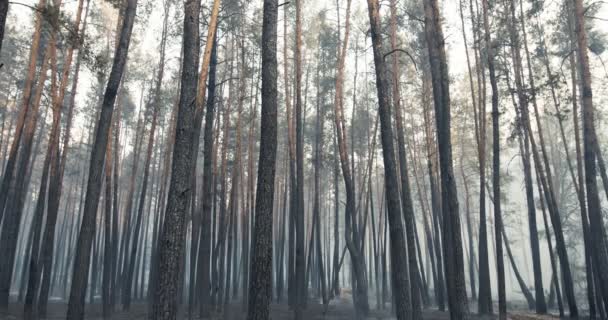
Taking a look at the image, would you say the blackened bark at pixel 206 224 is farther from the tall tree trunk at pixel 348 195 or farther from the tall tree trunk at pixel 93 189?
the tall tree trunk at pixel 348 195

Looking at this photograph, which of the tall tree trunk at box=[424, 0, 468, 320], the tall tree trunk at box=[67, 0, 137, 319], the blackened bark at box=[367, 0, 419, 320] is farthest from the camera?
the tall tree trunk at box=[67, 0, 137, 319]

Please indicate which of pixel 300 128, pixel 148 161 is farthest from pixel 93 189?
pixel 148 161

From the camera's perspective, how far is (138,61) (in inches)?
847

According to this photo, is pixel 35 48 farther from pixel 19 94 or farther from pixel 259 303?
pixel 19 94

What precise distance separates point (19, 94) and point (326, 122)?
18.7m

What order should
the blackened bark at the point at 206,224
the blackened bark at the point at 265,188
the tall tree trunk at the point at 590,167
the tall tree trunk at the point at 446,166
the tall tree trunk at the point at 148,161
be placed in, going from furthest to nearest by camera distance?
the tall tree trunk at the point at 148,161 → the blackened bark at the point at 206,224 → the tall tree trunk at the point at 590,167 → the tall tree trunk at the point at 446,166 → the blackened bark at the point at 265,188

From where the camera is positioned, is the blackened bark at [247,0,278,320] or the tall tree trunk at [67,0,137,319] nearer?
the blackened bark at [247,0,278,320]

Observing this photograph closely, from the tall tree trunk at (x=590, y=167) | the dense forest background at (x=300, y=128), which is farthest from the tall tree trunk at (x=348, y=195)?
the tall tree trunk at (x=590, y=167)

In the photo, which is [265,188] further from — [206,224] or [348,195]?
[348,195]

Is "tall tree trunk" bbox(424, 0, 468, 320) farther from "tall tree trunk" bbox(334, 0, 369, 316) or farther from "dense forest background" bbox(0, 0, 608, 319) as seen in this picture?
"tall tree trunk" bbox(334, 0, 369, 316)

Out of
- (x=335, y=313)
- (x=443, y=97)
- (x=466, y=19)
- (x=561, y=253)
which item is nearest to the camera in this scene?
(x=443, y=97)

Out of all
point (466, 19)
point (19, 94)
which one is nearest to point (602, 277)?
point (466, 19)

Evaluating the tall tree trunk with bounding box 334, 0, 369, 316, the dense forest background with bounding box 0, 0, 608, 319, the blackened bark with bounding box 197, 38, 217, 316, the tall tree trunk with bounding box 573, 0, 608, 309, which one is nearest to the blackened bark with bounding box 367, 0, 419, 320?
the dense forest background with bounding box 0, 0, 608, 319

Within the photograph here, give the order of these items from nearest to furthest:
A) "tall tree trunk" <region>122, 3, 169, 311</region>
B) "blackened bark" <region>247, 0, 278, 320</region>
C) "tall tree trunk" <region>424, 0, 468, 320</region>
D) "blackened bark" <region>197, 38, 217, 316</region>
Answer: "blackened bark" <region>247, 0, 278, 320</region> < "tall tree trunk" <region>424, 0, 468, 320</region> < "blackened bark" <region>197, 38, 217, 316</region> < "tall tree trunk" <region>122, 3, 169, 311</region>
